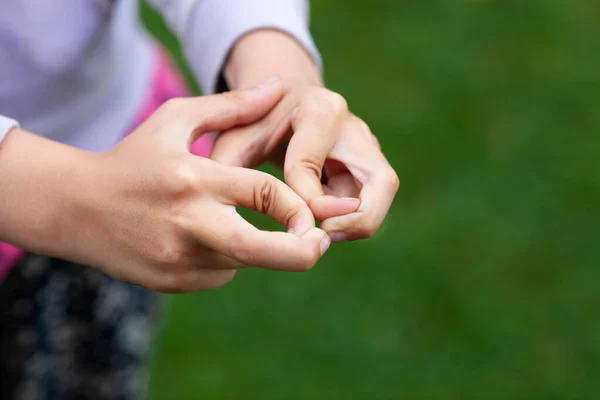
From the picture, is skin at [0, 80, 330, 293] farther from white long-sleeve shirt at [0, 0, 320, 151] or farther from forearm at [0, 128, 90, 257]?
white long-sleeve shirt at [0, 0, 320, 151]

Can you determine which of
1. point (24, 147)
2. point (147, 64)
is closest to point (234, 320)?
point (147, 64)

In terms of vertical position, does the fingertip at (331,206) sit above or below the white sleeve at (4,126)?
below

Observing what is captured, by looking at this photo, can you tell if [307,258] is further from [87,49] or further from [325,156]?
[87,49]

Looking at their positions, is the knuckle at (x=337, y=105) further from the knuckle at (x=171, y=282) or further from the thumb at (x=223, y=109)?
the knuckle at (x=171, y=282)

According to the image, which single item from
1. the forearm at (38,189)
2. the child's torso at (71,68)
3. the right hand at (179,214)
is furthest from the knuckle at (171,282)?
the child's torso at (71,68)

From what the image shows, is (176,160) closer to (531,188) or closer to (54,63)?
(54,63)

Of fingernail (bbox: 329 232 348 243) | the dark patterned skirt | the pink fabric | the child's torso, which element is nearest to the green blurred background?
the dark patterned skirt
